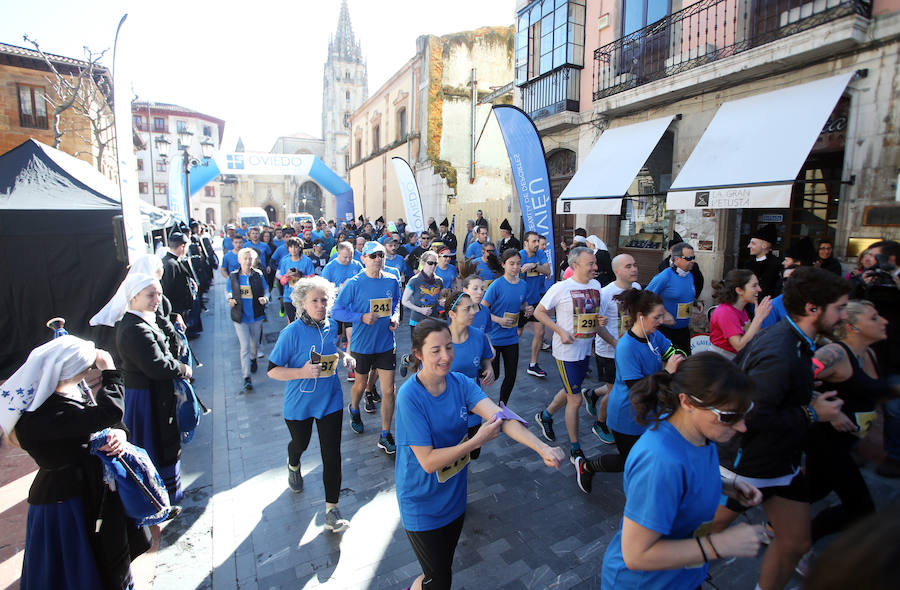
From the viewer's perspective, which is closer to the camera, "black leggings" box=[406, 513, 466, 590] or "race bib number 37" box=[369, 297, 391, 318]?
"black leggings" box=[406, 513, 466, 590]

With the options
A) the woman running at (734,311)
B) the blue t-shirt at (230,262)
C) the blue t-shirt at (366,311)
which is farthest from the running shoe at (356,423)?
the blue t-shirt at (230,262)

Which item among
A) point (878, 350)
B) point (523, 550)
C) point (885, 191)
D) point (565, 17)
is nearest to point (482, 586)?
point (523, 550)

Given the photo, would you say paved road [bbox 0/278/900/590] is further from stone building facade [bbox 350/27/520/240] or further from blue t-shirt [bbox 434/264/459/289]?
stone building facade [bbox 350/27/520/240]

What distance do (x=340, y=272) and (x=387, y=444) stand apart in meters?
3.09

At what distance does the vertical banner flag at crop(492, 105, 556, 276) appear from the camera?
25.9 feet

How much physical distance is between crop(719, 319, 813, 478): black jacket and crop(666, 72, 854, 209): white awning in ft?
18.1

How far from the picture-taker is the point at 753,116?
8.05 m

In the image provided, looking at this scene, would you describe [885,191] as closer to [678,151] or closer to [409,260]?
[678,151]

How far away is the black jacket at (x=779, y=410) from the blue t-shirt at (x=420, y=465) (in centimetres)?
158

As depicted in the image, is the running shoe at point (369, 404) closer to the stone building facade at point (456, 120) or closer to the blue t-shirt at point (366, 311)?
the blue t-shirt at point (366, 311)

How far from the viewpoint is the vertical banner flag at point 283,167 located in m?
21.5

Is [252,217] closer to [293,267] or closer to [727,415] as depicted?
[293,267]

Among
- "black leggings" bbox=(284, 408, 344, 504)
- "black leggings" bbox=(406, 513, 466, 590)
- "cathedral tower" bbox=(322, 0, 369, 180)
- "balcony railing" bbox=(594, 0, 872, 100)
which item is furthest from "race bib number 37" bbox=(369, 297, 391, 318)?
"cathedral tower" bbox=(322, 0, 369, 180)

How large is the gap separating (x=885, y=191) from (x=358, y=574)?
855 centimetres
